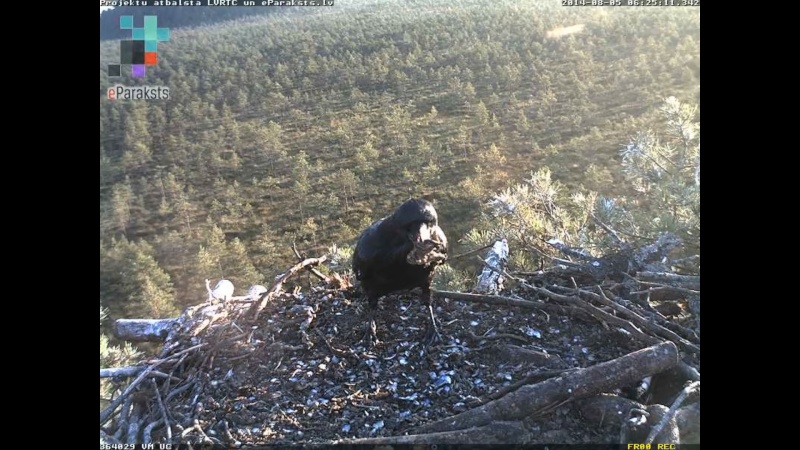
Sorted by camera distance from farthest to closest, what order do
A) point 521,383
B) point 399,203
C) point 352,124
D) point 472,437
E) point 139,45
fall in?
point 352,124 < point 399,203 < point 139,45 < point 521,383 < point 472,437

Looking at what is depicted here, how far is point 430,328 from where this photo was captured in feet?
7.47

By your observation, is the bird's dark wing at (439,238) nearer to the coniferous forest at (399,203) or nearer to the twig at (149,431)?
the coniferous forest at (399,203)

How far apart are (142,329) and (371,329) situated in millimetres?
1075

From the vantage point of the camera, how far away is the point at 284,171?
9.01ft

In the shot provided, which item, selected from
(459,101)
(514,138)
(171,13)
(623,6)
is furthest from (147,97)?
(623,6)

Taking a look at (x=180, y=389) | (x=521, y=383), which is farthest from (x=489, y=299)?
(x=180, y=389)

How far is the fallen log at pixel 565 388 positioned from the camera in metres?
1.99

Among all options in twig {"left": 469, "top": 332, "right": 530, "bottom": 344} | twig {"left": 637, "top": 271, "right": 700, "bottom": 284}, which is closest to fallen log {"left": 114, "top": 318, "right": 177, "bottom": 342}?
twig {"left": 469, "top": 332, "right": 530, "bottom": 344}

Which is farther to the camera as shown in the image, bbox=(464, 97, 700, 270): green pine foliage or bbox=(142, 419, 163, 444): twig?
bbox=(464, 97, 700, 270): green pine foliage

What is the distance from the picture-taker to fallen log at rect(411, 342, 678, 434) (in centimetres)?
199

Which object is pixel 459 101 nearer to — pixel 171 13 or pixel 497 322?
pixel 497 322

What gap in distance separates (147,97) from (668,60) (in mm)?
2432

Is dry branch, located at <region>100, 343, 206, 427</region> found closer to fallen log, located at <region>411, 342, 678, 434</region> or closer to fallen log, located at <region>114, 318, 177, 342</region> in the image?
fallen log, located at <region>114, 318, 177, 342</region>

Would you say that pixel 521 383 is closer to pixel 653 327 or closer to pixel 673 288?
pixel 653 327
